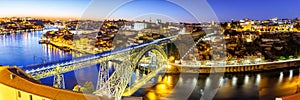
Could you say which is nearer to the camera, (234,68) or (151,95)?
(151,95)

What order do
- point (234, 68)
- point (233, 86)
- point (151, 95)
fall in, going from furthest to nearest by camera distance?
point (234, 68)
point (233, 86)
point (151, 95)

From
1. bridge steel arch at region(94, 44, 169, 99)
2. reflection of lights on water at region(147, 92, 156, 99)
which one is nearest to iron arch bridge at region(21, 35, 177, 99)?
bridge steel arch at region(94, 44, 169, 99)

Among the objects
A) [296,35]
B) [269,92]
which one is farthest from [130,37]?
[296,35]

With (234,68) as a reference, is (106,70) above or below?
above

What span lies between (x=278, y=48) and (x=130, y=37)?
641 cm

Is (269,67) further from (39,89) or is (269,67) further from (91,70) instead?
(39,89)

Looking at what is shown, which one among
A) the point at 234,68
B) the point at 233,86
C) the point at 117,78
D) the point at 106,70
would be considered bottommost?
the point at 233,86

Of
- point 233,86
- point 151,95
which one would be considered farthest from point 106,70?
point 233,86

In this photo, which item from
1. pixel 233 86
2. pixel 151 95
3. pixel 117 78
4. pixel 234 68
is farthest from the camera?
pixel 234 68

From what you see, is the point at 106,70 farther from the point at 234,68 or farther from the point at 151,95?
the point at 234,68

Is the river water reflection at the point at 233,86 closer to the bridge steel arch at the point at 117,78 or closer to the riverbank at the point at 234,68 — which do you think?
the riverbank at the point at 234,68

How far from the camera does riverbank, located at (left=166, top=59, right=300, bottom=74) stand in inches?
417

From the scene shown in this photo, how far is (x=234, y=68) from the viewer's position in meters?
10.9

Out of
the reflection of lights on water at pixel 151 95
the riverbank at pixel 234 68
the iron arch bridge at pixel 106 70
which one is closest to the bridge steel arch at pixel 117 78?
the iron arch bridge at pixel 106 70
